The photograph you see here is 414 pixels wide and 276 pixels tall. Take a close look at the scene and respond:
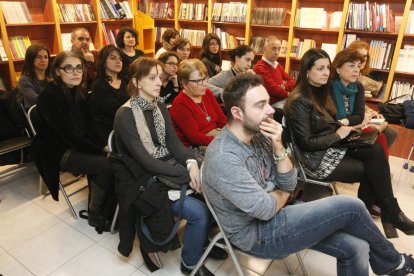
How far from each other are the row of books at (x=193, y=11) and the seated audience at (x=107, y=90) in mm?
2690

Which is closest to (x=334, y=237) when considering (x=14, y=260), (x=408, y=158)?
(x=14, y=260)

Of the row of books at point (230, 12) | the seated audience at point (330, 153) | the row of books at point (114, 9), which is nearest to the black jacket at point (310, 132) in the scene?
the seated audience at point (330, 153)

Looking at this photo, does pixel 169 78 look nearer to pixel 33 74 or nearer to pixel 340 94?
pixel 33 74

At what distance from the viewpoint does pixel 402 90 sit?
13.2ft

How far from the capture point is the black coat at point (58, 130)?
90.4 inches

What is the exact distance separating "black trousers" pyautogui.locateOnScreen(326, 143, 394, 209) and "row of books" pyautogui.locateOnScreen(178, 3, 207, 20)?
3719mm

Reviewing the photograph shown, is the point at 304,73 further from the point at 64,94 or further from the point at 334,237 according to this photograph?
the point at 64,94

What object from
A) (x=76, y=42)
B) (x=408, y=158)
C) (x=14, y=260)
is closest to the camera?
(x=14, y=260)

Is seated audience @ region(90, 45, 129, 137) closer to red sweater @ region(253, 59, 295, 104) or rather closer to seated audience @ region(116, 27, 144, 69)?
seated audience @ region(116, 27, 144, 69)

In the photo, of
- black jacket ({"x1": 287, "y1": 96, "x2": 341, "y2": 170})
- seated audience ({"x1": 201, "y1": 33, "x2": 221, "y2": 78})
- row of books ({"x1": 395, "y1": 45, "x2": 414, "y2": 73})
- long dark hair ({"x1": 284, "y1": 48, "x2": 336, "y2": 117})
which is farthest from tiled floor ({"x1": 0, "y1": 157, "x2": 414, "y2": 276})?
seated audience ({"x1": 201, "y1": 33, "x2": 221, "y2": 78})

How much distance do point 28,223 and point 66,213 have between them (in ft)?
0.90

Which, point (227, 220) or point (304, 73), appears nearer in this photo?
point (227, 220)

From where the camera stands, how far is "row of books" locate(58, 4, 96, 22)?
14.0 ft

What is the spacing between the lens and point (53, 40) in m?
4.32
